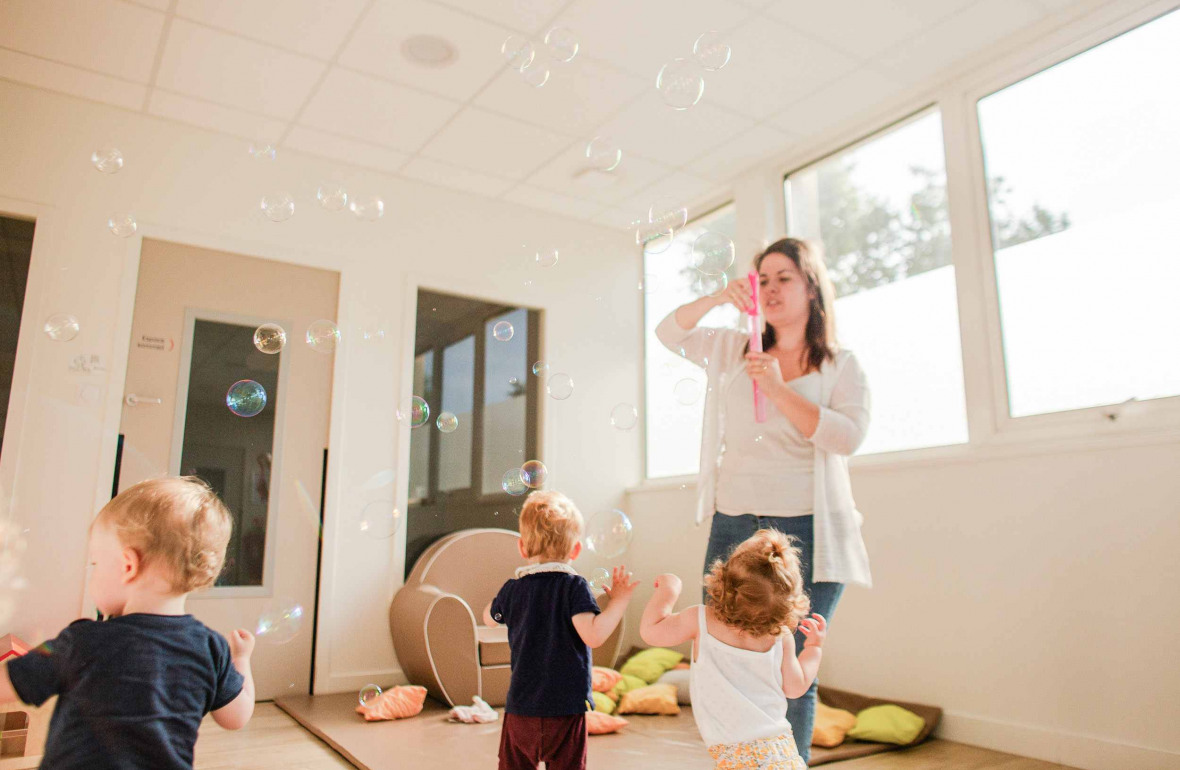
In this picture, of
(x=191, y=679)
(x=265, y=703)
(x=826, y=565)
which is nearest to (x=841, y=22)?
(x=826, y=565)

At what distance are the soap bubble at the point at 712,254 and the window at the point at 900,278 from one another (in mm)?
1011

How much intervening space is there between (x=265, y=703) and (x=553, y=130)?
9.28ft

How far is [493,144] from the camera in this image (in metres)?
3.92

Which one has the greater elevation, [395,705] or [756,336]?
[756,336]

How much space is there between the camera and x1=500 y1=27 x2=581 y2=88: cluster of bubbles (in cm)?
255

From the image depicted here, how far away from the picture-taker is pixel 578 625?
1.64 m

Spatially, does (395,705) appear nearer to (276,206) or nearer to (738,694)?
(276,206)

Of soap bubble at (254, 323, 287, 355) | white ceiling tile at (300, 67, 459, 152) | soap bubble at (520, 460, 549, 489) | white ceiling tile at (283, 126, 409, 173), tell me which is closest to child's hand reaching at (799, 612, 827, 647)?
soap bubble at (520, 460, 549, 489)

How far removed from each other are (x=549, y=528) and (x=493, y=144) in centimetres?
264

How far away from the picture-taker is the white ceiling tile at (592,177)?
4082mm

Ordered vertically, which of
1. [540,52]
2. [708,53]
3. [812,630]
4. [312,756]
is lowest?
[312,756]

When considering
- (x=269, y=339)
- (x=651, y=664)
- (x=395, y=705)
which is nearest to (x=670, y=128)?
(x=269, y=339)

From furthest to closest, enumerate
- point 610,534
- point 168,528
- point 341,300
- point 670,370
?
1. point 670,370
2. point 341,300
3. point 610,534
4. point 168,528

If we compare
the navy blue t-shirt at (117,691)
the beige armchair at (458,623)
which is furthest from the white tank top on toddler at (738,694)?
the beige armchair at (458,623)
